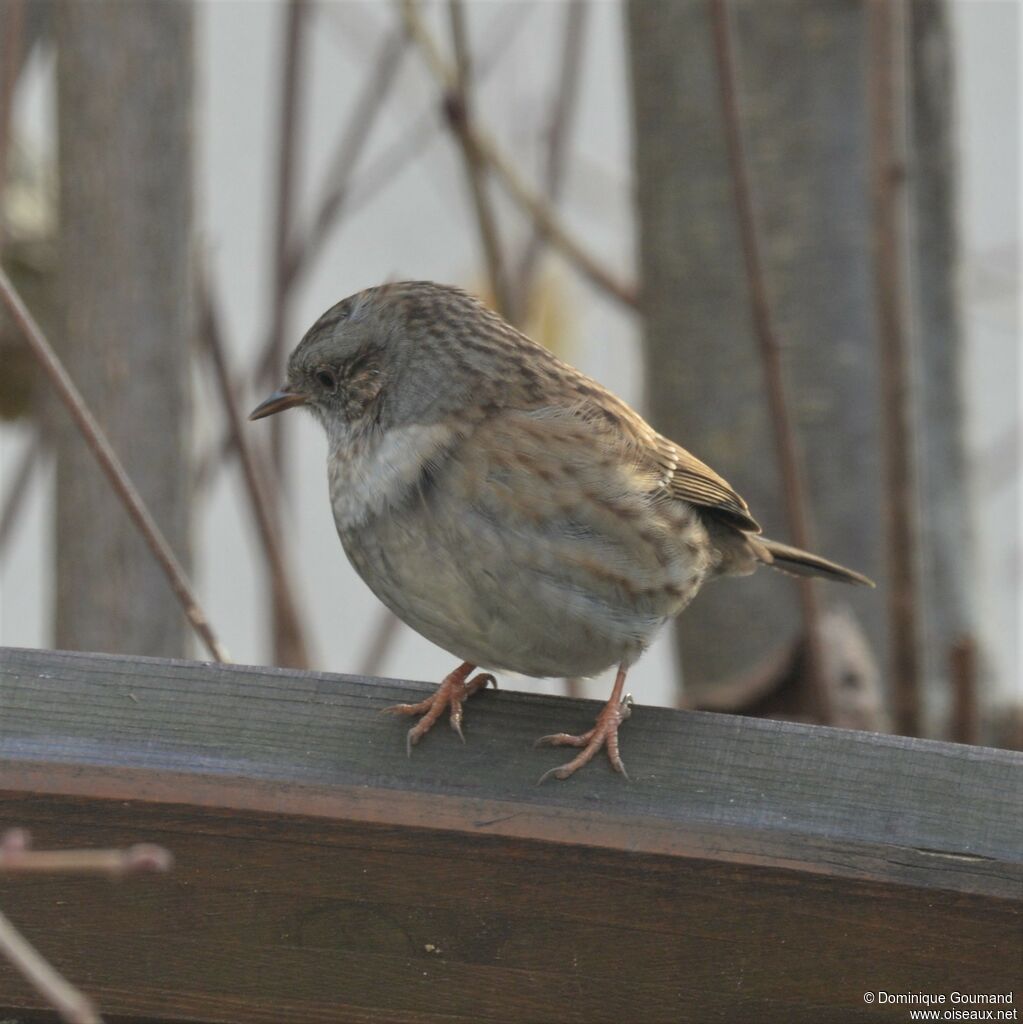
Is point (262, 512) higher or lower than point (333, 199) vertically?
lower

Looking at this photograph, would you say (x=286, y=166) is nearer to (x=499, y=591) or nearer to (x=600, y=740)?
(x=499, y=591)

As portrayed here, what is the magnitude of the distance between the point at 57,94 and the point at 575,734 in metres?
1.28

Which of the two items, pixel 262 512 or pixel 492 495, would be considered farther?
pixel 262 512

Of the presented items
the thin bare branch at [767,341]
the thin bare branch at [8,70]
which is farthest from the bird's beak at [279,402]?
the thin bare branch at [767,341]

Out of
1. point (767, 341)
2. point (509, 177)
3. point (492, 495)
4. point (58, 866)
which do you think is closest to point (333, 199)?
point (509, 177)

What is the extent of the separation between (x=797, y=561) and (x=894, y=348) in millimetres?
364

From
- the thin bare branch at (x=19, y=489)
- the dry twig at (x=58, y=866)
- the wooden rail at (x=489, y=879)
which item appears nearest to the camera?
the dry twig at (x=58, y=866)

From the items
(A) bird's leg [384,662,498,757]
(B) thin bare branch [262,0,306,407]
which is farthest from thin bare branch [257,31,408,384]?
(A) bird's leg [384,662,498,757]

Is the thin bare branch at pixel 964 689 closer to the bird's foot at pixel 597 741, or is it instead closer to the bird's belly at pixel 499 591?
the bird's belly at pixel 499 591

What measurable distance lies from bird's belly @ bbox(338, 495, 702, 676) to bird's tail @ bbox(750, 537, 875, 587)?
0.41m

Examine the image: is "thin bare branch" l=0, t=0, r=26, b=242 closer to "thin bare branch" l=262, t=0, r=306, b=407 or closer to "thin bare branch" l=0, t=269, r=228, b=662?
"thin bare branch" l=0, t=269, r=228, b=662

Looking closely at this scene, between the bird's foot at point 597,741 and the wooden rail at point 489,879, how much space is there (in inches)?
1.1

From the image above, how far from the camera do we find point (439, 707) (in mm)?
1768

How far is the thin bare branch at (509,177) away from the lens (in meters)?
2.89
